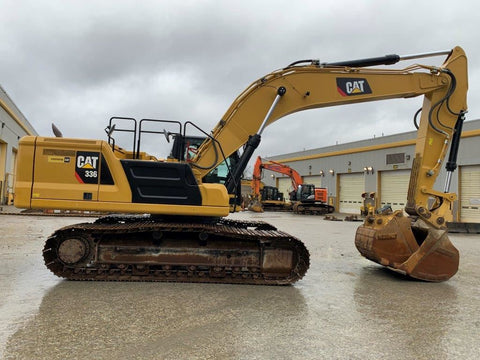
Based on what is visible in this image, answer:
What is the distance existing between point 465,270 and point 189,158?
242 inches

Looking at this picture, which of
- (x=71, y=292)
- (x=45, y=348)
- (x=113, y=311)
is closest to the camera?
(x=45, y=348)

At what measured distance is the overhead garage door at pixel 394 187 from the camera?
27328mm

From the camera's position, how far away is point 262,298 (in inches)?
199

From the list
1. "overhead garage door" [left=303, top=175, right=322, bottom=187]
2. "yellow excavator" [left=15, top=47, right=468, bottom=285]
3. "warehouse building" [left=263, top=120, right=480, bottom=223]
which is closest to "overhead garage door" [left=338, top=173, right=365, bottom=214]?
"warehouse building" [left=263, top=120, right=480, bottom=223]

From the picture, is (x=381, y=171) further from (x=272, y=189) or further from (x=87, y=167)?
(x=87, y=167)

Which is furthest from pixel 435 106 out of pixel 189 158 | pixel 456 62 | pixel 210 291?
pixel 210 291

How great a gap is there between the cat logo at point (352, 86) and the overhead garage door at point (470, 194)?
18912mm

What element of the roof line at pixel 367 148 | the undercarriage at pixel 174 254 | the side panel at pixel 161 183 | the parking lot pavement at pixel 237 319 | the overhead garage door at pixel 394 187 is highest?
the roof line at pixel 367 148

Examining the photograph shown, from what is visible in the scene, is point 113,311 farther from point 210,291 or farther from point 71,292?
point 210,291

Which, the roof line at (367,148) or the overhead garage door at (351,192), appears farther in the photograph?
the overhead garage door at (351,192)

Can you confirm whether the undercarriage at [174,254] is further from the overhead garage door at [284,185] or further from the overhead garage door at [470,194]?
the overhead garage door at [284,185]

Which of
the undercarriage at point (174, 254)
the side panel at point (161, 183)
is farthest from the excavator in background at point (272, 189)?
the side panel at point (161, 183)

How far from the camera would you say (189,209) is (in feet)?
19.0

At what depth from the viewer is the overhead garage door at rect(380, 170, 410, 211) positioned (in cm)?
2733
